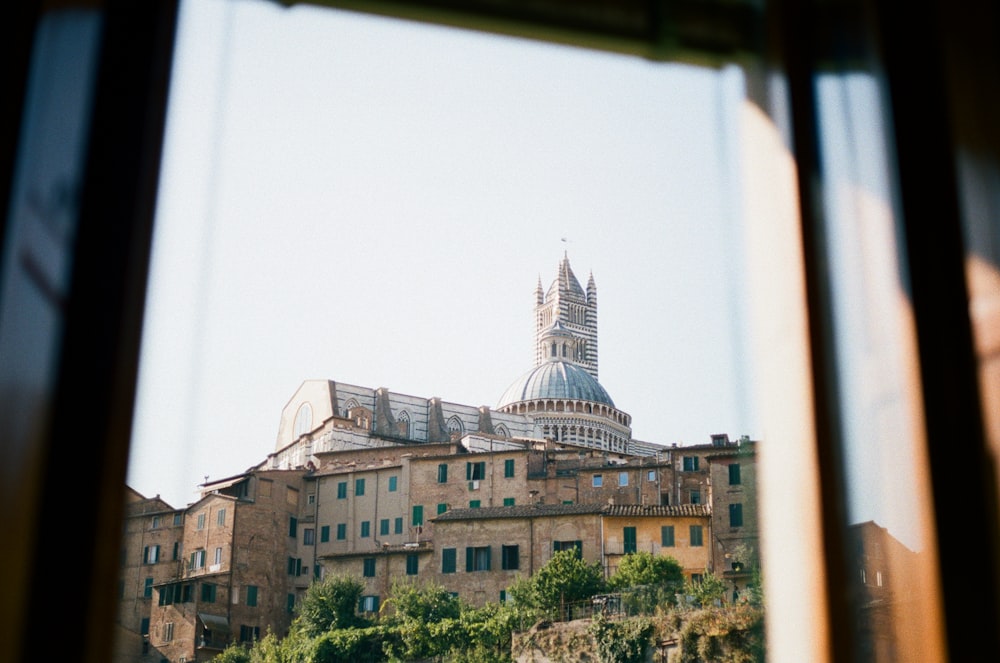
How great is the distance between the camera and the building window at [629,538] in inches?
550

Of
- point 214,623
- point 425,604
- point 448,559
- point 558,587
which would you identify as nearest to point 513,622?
point 558,587

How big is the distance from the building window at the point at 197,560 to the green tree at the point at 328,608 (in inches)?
305

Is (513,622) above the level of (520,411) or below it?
below

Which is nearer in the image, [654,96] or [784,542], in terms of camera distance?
[784,542]

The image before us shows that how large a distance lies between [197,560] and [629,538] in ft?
43.8

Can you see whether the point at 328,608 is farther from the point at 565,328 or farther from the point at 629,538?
the point at 565,328

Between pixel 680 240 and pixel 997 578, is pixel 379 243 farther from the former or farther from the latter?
pixel 997 578

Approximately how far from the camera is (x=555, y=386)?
37.1 meters

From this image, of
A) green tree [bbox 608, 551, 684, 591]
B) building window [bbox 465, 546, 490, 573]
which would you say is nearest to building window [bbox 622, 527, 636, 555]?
green tree [bbox 608, 551, 684, 591]

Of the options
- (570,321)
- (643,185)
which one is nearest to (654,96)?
(643,185)

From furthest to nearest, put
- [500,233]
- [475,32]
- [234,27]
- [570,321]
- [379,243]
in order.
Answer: [570,321]
[500,233]
[379,243]
[475,32]
[234,27]

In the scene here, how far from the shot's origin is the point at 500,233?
1.89 m

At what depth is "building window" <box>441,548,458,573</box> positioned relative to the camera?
14133 millimetres

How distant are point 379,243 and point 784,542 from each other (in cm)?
86
